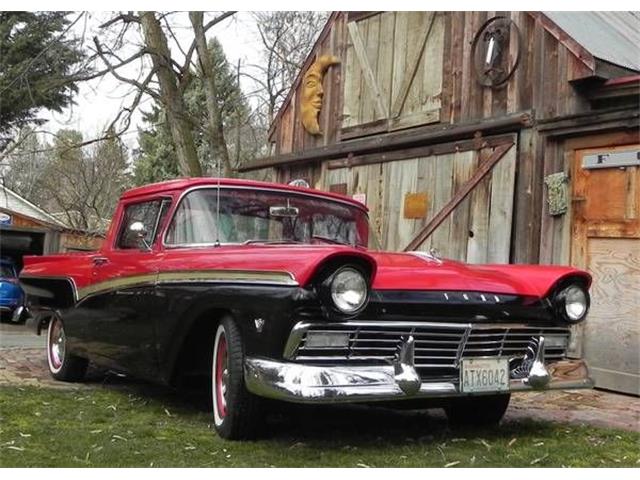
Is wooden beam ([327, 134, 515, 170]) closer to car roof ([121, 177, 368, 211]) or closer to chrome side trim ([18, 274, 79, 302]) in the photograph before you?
car roof ([121, 177, 368, 211])

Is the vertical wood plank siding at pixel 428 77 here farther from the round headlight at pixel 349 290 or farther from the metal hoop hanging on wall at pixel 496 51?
the round headlight at pixel 349 290

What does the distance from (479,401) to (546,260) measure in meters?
3.05

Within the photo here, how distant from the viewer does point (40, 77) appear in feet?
49.6

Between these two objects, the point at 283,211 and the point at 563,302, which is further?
the point at 283,211

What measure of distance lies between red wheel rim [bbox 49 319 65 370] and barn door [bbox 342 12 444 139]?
485cm

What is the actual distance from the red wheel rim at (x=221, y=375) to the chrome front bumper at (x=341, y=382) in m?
0.48

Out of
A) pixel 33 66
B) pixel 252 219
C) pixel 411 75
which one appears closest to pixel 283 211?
pixel 252 219

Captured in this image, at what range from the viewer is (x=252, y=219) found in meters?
5.17

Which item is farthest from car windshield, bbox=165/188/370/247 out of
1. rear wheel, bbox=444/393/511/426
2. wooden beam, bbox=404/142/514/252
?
wooden beam, bbox=404/142/514/252

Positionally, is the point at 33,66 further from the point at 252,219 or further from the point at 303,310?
the point at 303,310

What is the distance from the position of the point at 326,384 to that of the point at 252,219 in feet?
5.51

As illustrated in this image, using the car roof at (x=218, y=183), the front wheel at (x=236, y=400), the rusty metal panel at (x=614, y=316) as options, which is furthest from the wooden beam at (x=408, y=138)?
the front wheel at (x=236, y=400)

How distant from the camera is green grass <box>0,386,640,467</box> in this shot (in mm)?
3924

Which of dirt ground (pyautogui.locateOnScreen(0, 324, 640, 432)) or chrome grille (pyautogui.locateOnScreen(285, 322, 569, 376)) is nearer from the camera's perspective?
chrome grille (pyautogui.locateOnScreen(285, 322, 569, 376))
